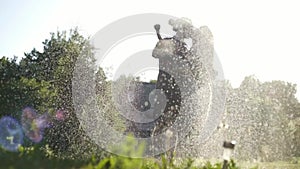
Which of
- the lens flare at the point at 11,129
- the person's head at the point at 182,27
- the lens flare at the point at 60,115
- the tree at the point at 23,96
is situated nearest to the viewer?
the person's head at the point at 182,27

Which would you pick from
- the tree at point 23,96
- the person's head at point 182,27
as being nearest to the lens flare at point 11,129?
the tree at point 23,96

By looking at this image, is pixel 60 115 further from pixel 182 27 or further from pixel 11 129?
pixel 182 27

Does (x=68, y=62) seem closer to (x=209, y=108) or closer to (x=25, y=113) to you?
(x=25, y=113)

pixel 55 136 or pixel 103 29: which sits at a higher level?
pixel 103 29

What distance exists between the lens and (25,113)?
17.6 meters

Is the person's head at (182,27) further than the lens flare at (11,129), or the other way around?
the lens flare at (11,129)

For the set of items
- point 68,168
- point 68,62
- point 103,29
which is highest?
point 103,29

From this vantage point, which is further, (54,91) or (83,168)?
(54,91)

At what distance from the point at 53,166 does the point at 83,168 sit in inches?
9.8

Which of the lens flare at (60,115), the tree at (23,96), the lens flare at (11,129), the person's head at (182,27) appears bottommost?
the lens flare at (11,129)

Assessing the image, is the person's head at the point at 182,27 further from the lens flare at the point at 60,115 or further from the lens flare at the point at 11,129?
the lens flare at the point at 11,129

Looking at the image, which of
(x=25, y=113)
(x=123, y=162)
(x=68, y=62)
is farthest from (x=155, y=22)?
(x=123, y=162)

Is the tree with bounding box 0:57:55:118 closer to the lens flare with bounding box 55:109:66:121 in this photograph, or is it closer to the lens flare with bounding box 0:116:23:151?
the lens flare with bounding box 0:116:23:151

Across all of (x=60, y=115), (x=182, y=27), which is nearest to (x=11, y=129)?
(x=60, y=115)
